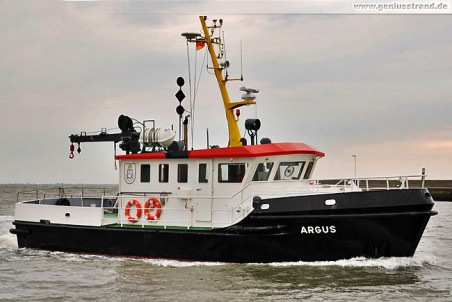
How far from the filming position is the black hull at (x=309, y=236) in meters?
12.2

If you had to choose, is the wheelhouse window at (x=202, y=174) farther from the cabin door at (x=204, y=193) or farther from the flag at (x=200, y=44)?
the flag at (x=200, y=44)

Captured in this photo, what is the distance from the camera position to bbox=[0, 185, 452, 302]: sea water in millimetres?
10992

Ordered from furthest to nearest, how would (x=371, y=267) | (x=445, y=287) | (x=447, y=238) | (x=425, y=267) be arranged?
1. (x=447, y=238)
2. (x=425, y=267)
3. (x=371, y=267)
4. (x=445, y=287)

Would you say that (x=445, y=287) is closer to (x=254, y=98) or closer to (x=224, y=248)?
(x=224, y=248)

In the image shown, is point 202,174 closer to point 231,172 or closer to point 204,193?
point 204,193

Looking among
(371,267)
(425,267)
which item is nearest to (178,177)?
(371,267)

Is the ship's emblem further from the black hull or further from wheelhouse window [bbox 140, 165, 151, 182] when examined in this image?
the black hull

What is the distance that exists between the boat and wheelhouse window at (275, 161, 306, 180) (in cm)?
2

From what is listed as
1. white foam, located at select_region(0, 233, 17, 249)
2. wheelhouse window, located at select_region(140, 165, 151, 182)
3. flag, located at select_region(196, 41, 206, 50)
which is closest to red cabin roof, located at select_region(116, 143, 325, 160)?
wheelhouse window, located at select_region(140, 165, 151, 182)

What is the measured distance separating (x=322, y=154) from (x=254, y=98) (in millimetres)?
2181

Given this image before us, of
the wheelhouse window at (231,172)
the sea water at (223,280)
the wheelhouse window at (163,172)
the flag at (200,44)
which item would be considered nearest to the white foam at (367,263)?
the sea water at (223,280)

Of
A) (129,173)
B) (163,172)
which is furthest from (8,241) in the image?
(163,172)

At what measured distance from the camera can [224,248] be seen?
43.3 feet

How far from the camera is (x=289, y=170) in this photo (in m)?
13.9
